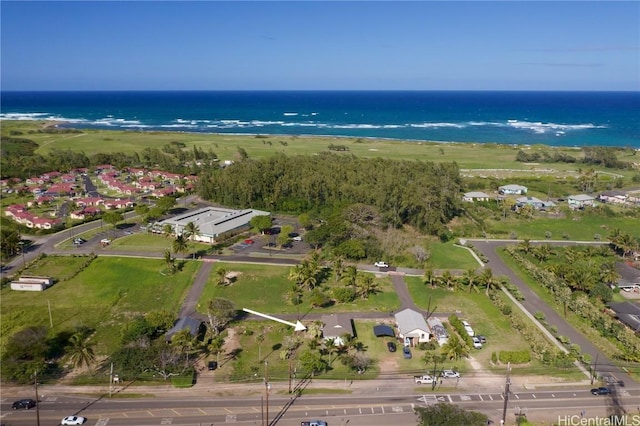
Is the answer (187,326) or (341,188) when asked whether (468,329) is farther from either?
(341,188)

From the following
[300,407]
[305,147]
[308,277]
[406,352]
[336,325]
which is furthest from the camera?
[305,147]

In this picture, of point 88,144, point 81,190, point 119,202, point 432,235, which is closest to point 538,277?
point 432,235

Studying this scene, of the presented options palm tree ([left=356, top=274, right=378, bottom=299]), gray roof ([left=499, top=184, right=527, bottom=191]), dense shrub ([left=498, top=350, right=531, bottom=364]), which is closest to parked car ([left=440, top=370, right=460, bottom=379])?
dense shrub ([left=498, top=350, right=531, bottom=364])

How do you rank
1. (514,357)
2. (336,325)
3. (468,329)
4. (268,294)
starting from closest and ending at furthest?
(514,357), (336,325), (468,329), (268,294)

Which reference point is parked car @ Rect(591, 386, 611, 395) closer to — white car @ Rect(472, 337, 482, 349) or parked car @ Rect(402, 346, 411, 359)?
white car @ Rect(472, 337, 482, 349)

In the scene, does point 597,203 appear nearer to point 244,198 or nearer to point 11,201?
point 244,198

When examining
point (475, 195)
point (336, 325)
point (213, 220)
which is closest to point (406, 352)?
point (336, 325)
